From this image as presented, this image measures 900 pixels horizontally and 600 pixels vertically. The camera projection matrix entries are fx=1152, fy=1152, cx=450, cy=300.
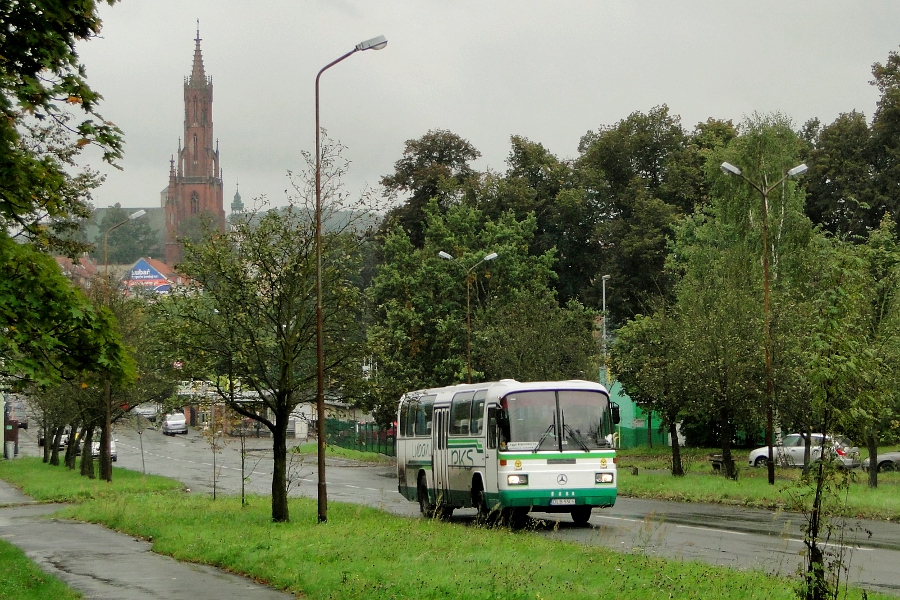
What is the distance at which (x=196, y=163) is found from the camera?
184 metres

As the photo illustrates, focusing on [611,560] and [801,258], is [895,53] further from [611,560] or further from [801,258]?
[611,560]

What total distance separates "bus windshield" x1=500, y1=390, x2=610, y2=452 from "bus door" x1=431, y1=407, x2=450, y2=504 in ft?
10.9

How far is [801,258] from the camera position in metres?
52.8

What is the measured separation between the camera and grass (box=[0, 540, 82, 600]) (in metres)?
12.9

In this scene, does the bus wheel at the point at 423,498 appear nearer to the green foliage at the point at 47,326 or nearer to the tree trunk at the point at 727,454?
the tree trunk at the point at 727,454

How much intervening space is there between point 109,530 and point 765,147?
41238 mm

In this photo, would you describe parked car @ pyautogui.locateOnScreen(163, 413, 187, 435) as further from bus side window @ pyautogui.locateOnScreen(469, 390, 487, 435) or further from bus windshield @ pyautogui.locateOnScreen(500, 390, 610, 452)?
bus windshield @ pyautogui.locateOnScreen(500, 390, 610, 452)

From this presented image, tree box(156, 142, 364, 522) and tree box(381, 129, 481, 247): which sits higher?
tree box(381, 129, 481, 247)

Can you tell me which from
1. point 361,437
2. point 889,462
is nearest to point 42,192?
point 889,462

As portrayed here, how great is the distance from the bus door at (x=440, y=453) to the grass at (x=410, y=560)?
5.50 ft

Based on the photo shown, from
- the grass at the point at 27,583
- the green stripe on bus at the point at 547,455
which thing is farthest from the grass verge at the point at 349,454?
the grass at the point at 27,583

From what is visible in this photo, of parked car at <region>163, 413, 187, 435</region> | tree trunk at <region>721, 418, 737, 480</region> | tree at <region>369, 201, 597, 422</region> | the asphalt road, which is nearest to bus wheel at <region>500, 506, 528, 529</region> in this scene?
the asphalt road

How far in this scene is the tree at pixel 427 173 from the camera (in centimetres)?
6475

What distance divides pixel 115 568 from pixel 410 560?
4.85 meters
